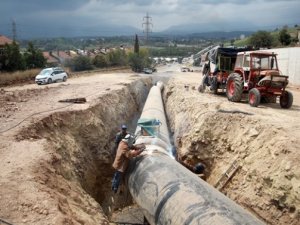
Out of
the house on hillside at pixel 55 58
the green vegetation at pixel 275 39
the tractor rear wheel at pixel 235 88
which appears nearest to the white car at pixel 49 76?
the tractor rear wheel at pixel 235 88

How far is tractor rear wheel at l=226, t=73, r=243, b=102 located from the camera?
17875 mm

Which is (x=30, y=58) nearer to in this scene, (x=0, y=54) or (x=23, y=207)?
(x=0, y=54)

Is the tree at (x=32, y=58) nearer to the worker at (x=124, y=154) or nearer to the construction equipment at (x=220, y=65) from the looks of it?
the construction equipment at (x=220, y=65)

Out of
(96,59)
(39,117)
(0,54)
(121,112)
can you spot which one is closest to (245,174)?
(39,117)

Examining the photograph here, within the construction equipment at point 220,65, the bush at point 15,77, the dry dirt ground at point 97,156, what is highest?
the construction equipment at point 220,65

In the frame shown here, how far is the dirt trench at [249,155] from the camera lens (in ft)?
31.2

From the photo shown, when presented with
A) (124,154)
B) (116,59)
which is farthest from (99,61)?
(124,154)

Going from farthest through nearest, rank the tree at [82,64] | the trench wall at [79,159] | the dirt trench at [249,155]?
1. the tree at [82,64]
2. the dirt trench at [249,155]
3. the trench wall at [79,159]

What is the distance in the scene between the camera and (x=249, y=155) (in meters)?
11.5

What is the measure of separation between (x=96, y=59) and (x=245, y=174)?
240ft

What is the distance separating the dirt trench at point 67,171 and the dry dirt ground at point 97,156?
0.02 metres

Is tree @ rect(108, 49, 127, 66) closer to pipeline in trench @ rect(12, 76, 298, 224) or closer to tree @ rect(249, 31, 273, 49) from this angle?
tree @ rect(249, 31, 273, 49)

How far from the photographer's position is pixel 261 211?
9.92 meters

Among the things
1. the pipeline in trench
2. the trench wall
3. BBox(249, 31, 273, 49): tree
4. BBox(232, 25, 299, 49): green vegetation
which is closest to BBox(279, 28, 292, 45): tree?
BBox(232, 25, 299, 49): green vegetation
